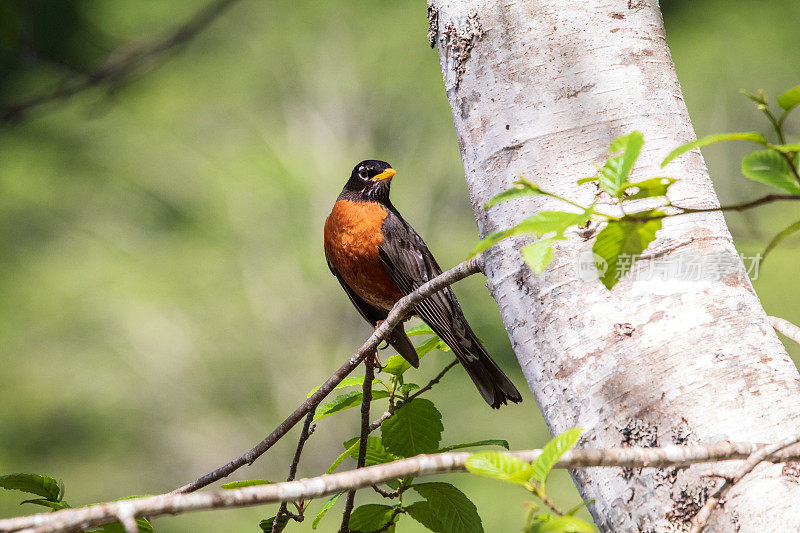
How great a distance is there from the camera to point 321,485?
21.8 inches

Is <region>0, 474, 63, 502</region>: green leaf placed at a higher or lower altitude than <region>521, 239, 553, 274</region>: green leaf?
higher

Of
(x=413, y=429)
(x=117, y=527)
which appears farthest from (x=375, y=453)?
(x=117, y=527)

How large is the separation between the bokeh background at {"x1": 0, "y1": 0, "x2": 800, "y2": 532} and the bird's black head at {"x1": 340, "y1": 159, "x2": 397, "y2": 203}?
2.52 m

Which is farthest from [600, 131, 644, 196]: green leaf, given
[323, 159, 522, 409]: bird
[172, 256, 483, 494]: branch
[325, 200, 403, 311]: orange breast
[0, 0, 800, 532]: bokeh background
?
[0, 0, 800, 532]: bokeh background

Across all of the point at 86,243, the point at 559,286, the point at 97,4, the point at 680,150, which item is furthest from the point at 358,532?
the point at 97,4

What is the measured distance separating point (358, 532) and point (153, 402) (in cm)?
476

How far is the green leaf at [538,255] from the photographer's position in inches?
21.4

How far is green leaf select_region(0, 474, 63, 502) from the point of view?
847 mm

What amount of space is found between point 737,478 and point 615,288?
0.24 m

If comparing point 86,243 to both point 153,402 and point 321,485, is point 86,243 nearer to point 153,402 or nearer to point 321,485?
point 153,402

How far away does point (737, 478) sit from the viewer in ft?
1.85

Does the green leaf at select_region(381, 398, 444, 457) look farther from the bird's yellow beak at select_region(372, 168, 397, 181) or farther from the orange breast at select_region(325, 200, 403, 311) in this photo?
the bird's yellow beak at select_region(372, 168, 397, 181)

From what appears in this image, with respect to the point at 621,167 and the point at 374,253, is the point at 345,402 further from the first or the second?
the point at 374,253

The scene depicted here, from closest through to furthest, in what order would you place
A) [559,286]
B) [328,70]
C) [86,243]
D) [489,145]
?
[559,286] < [489,145] < [86,243] < [328,70]
